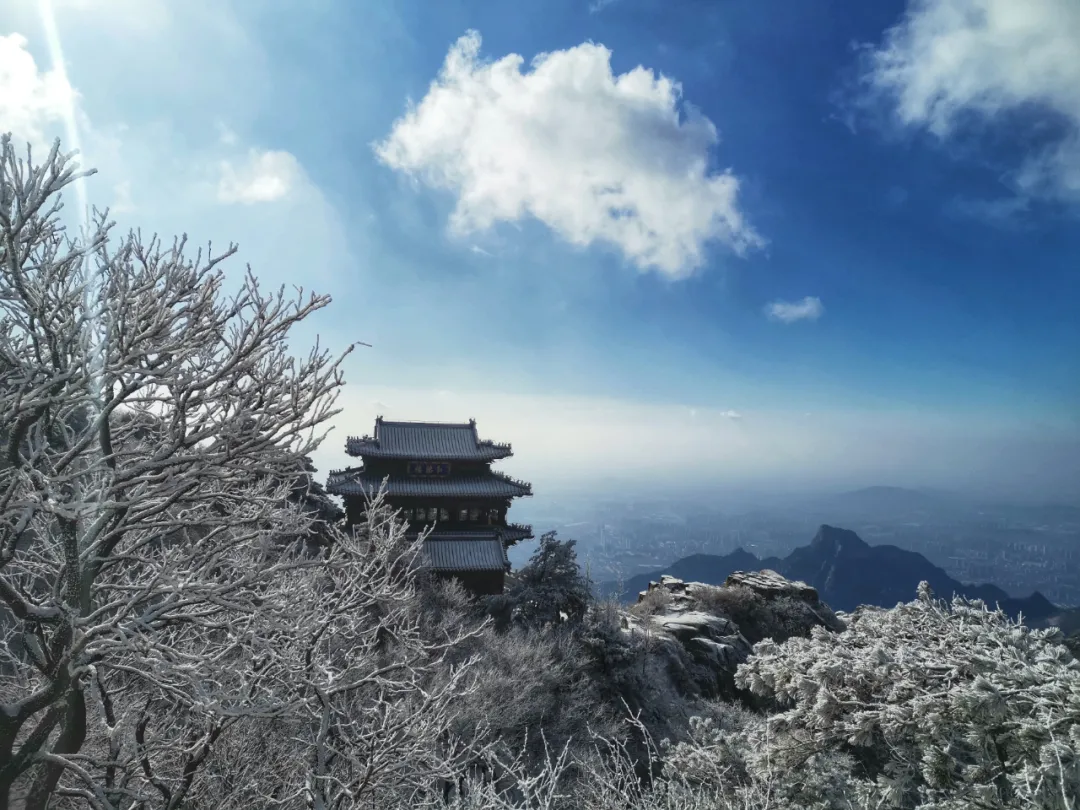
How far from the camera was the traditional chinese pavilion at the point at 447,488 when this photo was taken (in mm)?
→ 21906

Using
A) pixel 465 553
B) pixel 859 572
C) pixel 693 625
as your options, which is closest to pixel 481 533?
pixel 465 553

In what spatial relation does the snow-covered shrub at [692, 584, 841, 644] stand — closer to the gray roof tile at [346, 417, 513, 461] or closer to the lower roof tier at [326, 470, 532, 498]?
the lower roof tier at [326, 470, 532, 498]

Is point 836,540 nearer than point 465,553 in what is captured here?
No

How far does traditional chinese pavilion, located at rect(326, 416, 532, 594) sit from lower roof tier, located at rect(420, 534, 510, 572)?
42 mm

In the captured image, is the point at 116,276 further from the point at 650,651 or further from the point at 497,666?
the point at 650,651

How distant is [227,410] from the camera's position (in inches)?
185

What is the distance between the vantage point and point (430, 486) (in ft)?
76.2

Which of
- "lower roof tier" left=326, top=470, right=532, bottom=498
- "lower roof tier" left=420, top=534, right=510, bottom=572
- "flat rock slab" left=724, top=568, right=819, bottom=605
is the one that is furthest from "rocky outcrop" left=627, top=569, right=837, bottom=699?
"lower roof tier" left=326, top=470, right=532, bottom=498

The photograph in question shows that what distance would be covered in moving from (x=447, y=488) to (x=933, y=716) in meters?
19.9

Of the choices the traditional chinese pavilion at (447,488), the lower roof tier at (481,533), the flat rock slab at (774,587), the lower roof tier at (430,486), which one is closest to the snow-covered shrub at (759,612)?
the flat rock slab at (774,587)

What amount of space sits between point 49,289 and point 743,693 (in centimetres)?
2354

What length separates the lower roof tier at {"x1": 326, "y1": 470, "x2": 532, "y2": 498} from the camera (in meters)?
22.3

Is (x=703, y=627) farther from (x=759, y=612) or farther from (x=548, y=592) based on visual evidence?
(x=548, y=592)

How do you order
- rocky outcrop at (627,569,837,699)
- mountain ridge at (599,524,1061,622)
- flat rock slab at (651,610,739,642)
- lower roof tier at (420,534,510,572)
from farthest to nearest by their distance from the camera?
mountain ridge at (599,524,1061,622)
flat rock slab at (651,610,739,642)
lower roof tier at (420,534,510,572)
rocky outcrop at (627,569,837,699)
